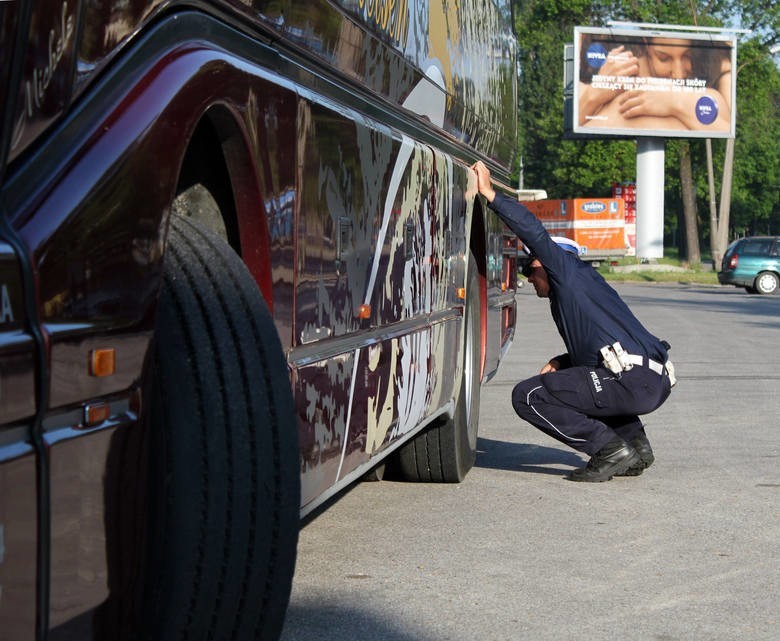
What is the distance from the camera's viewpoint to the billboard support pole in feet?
173

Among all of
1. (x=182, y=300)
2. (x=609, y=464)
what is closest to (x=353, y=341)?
(x=182, y=300)

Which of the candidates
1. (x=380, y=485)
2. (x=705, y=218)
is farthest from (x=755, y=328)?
(x=705, y=218)

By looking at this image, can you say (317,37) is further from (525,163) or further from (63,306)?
(525,163)

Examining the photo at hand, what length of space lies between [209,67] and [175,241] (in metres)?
0.35

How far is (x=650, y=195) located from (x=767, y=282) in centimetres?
1501

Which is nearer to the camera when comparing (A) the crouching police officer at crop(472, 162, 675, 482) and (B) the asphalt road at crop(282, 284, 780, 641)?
(B) the asphalt road at crop(282, 284, 780, 641)

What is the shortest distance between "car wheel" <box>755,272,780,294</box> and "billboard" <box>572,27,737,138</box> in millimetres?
14410

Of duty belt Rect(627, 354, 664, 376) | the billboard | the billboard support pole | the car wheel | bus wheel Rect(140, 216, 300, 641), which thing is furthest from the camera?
the billboard support pole

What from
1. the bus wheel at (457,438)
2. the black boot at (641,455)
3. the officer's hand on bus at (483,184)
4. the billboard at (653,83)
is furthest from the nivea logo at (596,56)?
the officer's hand on bus at (483,184)

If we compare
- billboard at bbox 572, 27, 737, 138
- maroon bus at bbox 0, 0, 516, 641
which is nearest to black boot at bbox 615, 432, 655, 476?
maroon bus at bbox 0, 0, 516, 641

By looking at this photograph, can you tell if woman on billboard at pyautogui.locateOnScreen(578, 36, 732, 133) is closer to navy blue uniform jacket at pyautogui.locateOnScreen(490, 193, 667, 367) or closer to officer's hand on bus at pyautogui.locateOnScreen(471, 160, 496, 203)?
navy blue uniform jacket at pyautogui.locateOnScreen(490, 193, 667, 367)

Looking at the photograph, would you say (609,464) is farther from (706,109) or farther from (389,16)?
(706,109)

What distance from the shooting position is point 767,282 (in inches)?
1499

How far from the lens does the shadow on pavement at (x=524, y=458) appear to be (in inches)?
308
